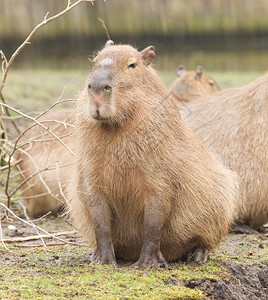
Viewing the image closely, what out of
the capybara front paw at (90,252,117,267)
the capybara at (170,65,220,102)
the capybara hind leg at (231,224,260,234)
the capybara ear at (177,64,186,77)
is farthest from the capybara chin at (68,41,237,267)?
the capybara ear at (177,64,186,77)

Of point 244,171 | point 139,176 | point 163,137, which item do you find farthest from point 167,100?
point 244,171

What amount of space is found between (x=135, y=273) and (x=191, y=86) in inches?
180

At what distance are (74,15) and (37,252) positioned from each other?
9.57 feet

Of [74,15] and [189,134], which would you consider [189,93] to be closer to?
[74,15]

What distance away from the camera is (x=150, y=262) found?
351 cm

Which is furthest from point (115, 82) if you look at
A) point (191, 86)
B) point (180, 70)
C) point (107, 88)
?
point (180, 70)

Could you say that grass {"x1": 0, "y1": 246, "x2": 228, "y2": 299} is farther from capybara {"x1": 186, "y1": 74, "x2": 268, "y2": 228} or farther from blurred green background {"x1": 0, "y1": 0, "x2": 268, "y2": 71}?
capybara {"x1": 186, "y1": 74, "x2": 268, "y2": 228}

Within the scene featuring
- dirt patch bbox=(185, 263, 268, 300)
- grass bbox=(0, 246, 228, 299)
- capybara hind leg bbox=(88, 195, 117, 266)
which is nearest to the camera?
grass bbox=(0, 246, 228, 299)

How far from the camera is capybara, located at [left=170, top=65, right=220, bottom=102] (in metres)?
7.61

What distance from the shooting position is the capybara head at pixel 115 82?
129 inches

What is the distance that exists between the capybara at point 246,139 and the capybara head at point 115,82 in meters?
1.79

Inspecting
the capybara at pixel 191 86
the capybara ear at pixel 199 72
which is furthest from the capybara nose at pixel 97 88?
the capybara ear at pixel 199 72

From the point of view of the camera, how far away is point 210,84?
801 centimetres

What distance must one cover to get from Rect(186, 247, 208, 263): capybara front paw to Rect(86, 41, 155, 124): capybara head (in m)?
0.92
